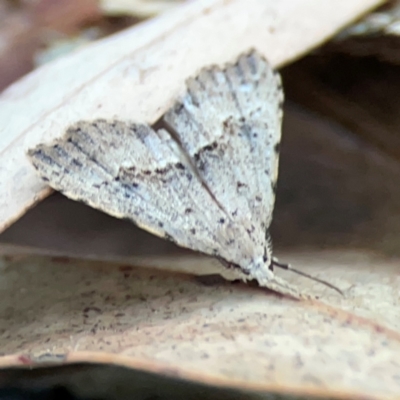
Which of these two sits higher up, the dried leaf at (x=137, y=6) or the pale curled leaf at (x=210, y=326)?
the dried leaf at (x=137, y=6)

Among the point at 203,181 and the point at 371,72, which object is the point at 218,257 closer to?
the point at 203,181

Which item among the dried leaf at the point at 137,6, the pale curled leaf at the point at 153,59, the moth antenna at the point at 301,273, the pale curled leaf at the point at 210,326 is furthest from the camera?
the dried leaf at the point at 137,6

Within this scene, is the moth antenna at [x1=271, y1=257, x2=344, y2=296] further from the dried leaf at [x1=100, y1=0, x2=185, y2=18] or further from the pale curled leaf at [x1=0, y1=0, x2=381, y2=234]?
the dried leaf at [x1=100, y1=0, x2=185, y2=18]

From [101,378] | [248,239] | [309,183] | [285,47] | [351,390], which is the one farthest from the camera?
[309,183]

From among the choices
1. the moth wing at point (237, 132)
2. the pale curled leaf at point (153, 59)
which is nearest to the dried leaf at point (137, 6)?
the pale curled leaf at point (153, 59)

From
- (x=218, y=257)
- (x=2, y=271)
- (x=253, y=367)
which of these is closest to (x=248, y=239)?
(x=218, y=257)

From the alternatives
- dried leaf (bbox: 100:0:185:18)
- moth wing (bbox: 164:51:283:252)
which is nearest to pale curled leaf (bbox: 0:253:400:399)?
moth wing (bbox: 164:51:283:252)

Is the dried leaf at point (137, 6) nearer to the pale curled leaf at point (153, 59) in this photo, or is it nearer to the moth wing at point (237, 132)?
the pale curled leaf at point (153, 59)

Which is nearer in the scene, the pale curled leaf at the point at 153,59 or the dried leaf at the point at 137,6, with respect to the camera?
the pale curled leaf at the point at 153,59
